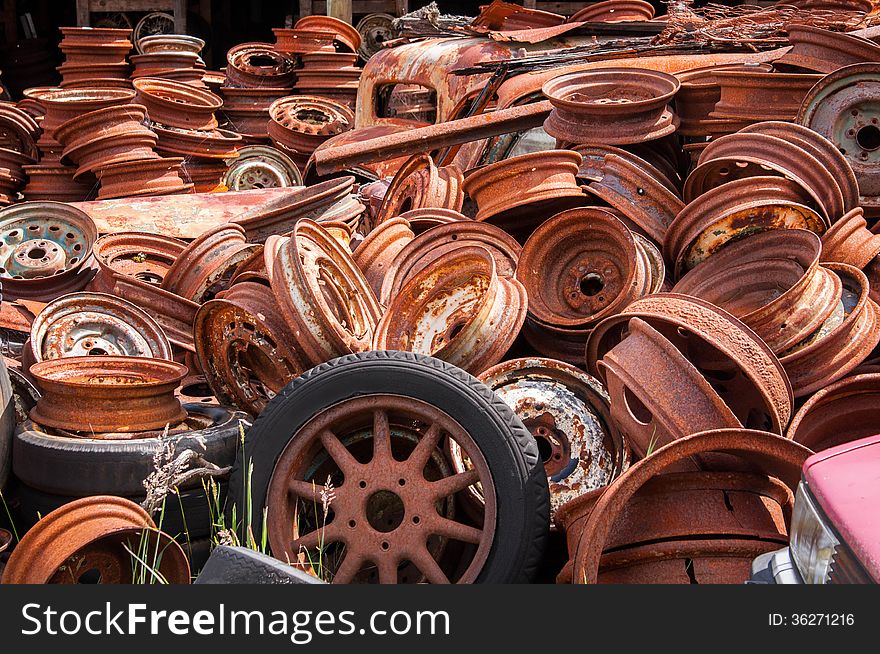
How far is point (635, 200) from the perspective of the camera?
5414 mm

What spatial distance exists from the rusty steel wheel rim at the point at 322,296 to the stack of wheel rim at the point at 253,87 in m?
7.60

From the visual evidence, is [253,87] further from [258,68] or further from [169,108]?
[169,108]

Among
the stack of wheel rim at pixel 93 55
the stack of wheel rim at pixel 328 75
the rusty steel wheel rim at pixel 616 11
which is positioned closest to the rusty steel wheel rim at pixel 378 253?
the rusty steel wheel rim at pixel 616 11

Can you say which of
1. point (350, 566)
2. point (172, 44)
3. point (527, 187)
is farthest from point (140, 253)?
point (172, 44)

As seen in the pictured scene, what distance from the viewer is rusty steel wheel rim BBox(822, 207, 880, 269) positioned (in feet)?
15.2

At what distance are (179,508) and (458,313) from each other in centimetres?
172

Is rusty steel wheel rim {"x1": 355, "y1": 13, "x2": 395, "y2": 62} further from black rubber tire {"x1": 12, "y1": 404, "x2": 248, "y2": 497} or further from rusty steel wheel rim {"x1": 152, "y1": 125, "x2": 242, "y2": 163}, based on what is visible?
black rubber tire {"x1": 12, "y1": 404, "x2": 248, "y2": 497}

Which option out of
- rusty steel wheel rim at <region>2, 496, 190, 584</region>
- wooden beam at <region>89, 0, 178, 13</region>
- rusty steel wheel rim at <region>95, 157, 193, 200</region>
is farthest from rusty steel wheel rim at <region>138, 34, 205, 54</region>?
rusty steel wheel rim at <region>2, 496, 190, 584</region>

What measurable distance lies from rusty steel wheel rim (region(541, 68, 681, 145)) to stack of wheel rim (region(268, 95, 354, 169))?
491 cm

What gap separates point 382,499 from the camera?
3.67 metres

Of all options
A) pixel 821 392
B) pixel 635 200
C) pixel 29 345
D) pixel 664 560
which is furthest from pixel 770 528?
pixel 29 345

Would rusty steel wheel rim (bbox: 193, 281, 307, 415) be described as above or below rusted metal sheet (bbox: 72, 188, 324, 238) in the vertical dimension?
above

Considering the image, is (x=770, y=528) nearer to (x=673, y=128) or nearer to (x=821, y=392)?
(x=821, y=392)

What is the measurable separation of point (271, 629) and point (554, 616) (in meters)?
0.76
